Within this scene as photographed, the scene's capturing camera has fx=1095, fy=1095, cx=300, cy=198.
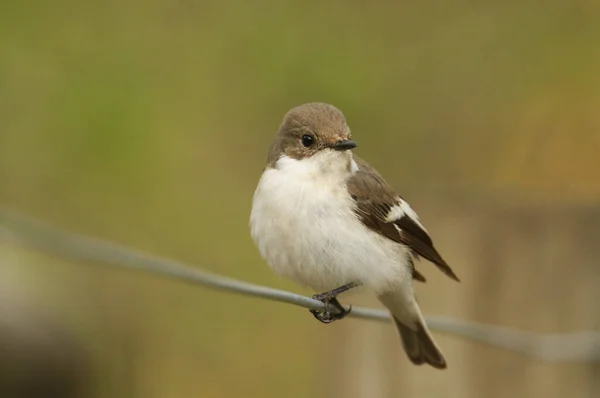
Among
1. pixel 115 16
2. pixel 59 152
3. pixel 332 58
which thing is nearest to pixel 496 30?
pixel 332 58

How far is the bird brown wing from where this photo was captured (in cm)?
421

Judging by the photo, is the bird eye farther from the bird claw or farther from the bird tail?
the bird tail

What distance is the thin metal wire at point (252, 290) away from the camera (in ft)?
10.5

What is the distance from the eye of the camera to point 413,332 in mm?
4840

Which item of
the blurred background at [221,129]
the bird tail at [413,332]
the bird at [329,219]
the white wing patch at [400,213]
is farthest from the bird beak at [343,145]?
the blurred background at [221,129]

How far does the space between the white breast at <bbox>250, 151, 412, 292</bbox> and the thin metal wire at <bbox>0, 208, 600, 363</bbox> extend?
7.2 inches

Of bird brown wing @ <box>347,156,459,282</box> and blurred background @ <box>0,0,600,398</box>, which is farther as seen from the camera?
blurred background @ <box>0,0,600,398</box>

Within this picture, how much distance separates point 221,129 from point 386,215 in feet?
14.3

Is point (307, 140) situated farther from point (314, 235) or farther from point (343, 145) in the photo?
point (314, 235)

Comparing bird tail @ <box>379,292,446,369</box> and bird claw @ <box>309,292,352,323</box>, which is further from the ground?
bird tail @ <box>379,292,446,369</box>

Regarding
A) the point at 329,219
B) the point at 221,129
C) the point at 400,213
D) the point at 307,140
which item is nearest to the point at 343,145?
the point at 307,140

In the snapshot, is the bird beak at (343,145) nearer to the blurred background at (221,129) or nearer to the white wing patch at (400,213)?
the white wing patch at (400,213)

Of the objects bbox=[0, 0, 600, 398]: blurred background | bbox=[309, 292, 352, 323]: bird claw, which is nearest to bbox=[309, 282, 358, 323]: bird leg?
bbox=[309, 292, 352, 323]: bird claw

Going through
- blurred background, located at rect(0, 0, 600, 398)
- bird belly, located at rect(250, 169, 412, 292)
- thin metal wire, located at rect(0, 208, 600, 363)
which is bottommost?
thin metal wire, located at rect(0, 208, 600, 363)
